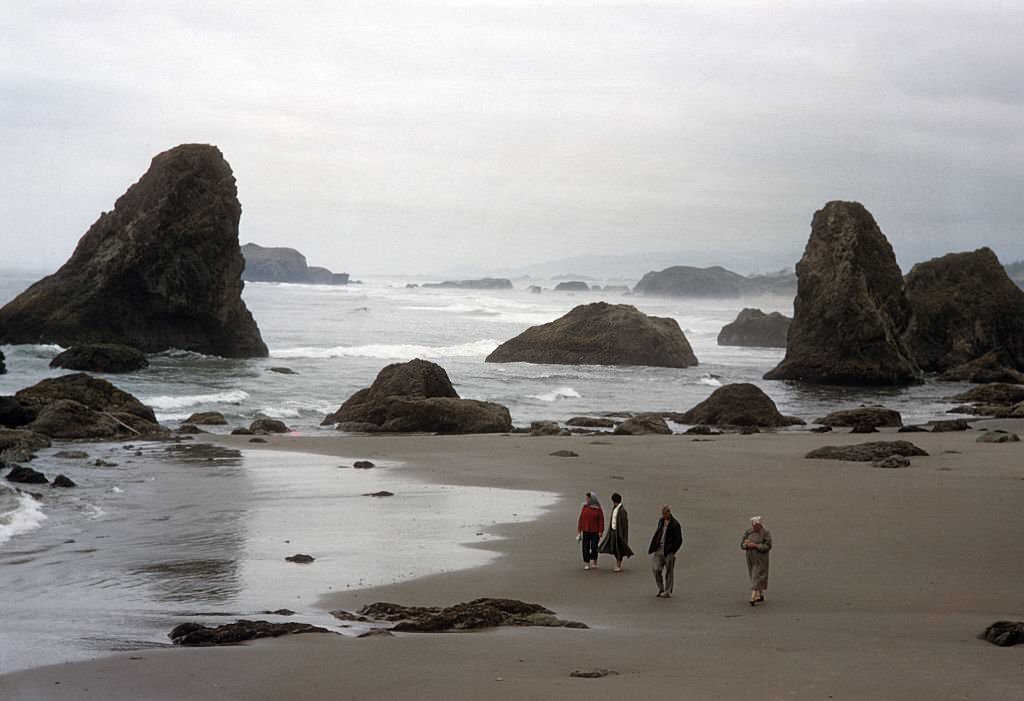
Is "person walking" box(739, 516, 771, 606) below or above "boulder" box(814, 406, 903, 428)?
below

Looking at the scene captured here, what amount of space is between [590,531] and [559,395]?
94.2 ft

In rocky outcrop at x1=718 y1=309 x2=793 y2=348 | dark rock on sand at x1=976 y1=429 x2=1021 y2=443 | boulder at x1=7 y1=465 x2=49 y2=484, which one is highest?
rocky outcrop at x1=718 y1=309 x2=793 y2=348

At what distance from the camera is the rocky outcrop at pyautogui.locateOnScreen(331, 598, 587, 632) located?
1150 cm

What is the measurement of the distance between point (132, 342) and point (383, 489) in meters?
32.7

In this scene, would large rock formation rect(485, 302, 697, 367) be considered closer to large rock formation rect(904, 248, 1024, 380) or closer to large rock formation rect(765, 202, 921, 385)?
large rock formation rect(765, 202, 921, 385)

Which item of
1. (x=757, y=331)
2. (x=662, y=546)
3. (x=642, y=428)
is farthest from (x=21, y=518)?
(x=757, y=331)

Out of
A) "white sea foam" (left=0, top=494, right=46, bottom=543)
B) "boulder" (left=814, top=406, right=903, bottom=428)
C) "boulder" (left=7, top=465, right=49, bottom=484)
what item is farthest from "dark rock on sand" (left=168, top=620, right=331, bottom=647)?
"boulder" (left=814, top=406, right=903, bottom=428)

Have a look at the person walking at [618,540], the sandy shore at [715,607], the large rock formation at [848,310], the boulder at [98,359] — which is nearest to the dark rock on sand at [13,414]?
the sandy shore at [715,607]

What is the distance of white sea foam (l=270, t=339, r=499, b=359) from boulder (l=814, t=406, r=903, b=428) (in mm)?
31280

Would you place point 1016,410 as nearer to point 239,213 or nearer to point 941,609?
point 941,609

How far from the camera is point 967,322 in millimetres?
58188

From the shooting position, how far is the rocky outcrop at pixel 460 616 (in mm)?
11500

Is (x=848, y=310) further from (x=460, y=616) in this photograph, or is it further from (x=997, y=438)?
(x=460, y=616)

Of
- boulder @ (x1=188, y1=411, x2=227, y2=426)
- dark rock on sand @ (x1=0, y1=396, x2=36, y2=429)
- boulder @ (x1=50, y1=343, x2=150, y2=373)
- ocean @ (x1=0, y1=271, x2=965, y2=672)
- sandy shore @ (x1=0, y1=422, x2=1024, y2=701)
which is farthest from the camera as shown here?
boulder @ (x1=50, y1=343, x2=150, y2=373)
